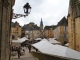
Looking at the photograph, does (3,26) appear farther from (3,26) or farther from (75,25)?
(75,25)

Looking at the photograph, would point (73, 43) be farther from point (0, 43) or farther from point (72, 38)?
point (0, 43)

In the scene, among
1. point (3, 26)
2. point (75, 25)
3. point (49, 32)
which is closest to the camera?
point (3, 26)

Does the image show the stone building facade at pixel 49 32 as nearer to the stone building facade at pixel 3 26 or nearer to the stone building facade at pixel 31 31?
the stone building facade at pixel 31 31

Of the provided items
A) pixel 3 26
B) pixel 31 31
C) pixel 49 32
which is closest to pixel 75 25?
pixel 3 26

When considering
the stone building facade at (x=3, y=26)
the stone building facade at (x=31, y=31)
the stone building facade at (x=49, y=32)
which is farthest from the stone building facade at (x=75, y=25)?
the stone building facade at (x=49, y=32)

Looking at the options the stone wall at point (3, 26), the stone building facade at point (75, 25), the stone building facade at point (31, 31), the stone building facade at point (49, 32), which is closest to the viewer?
the stone wall at point (3, 26)

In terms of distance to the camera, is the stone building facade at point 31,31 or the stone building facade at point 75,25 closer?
the stone building facade at point 75,25

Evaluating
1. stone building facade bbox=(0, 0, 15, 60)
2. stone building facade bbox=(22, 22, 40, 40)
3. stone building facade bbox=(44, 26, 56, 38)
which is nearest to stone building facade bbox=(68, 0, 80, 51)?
stone building facade bbox=(0, 0, 15, 60)

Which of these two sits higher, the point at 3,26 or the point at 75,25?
the point at 75,25

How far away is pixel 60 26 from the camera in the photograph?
48531 mm

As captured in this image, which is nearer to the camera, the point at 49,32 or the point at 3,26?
the point at 3,26

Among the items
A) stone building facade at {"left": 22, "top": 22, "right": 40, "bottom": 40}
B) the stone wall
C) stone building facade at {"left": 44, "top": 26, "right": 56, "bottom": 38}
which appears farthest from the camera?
stone building facade at {"left": 44, "top": 26, "right": 56, "bottom": 38}

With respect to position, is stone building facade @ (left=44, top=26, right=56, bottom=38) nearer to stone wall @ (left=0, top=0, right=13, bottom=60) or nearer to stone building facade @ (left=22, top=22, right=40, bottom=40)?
stone building facade @ (left=22, top=22, right=40, bottom=40)

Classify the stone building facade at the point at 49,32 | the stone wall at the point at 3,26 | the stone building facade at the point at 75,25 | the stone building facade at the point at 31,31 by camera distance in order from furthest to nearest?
the stone building facade at the point at 49,32 → the stone building facade at the point at 31,31 → the stone building facade at the point at 75,25 → the stone wall at the point at 3,26
